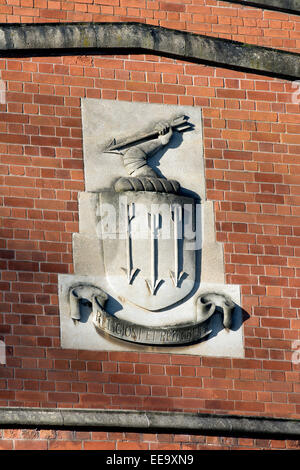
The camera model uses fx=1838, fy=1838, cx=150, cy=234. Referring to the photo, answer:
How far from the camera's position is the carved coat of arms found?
16.0m

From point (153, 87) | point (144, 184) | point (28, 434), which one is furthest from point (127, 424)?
point (153, 87)

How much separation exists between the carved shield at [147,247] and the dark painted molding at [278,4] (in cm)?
229

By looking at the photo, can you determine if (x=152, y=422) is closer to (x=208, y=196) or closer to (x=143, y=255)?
(x=143, y=255)

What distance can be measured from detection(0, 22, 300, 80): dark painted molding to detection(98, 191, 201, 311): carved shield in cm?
149

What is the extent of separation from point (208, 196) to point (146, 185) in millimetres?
648

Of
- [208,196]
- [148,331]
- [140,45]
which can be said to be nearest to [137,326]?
[148,331]

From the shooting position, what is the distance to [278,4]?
17594 mm

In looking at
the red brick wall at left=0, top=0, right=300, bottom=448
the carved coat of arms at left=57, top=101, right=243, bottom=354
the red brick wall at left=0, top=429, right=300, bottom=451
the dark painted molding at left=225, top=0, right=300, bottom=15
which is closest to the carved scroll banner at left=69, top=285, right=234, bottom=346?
the carved coat of arms at left=57, top=101, right=243, bottom=354

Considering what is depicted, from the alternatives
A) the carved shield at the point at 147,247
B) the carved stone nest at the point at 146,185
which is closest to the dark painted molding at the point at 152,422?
the carved shield at the point at 147,247

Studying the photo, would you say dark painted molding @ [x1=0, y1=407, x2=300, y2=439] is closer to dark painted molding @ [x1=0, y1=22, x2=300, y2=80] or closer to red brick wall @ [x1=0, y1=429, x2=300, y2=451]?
red brick wall @ [x1=0, y1=429, x2=300, y2=451]

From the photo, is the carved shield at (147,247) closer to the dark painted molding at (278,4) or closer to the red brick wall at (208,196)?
the red brick wall at (208,196)

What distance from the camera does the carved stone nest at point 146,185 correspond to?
1631 cm

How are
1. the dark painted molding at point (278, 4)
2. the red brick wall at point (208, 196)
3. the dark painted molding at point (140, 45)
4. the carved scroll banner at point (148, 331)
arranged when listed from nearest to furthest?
1. the red brick wall at point (208, 196)
2. the carved scroll banner at point (148, 331)
3. the dark painted molding at point (140, 45)
4. the dark painted molding at point (278, 4)

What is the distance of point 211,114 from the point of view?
17000 millimetres
